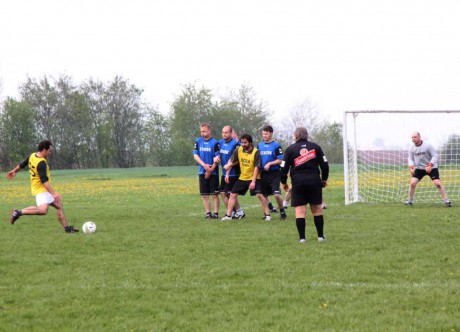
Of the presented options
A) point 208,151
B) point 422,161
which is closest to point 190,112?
point 422,161

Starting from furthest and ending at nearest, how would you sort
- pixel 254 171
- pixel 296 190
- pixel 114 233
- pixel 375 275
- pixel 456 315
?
pixel 254 171 → pixel 114 233 → pixel 296 190 → pixel 375 275 → pixel 456 315

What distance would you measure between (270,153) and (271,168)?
0.31m

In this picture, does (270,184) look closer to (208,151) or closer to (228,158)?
(228,158)

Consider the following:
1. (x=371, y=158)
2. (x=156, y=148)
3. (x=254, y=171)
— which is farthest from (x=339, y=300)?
(x=156, y=148)

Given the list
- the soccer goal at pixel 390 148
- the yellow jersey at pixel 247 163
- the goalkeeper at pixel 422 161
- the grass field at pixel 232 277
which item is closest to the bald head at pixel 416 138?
the goalkeeper at pixel 422 161

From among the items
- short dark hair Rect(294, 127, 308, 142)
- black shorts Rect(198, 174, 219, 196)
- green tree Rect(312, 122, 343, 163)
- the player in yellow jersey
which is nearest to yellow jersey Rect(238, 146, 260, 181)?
black shorts Rect(198, 174, 219, 196)

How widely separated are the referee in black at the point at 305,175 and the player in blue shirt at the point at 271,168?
3.32 m

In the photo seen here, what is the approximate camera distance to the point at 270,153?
12.8 m

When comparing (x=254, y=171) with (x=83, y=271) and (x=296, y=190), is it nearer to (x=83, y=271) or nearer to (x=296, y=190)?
(x=296, y=190)

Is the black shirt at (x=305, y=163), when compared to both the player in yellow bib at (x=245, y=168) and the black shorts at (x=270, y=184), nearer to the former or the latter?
the player in yellow bib at (x=245, y=168)

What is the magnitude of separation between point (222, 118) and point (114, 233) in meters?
58.8

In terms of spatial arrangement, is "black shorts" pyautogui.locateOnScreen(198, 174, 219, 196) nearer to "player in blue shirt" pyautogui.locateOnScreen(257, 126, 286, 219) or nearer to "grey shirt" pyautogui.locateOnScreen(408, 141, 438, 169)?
"player in blue shirt" pyautogui.locateOnScreen(257, 126, 286, 219)

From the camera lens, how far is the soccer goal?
17.0 m

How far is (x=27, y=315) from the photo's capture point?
5184 millimetres
